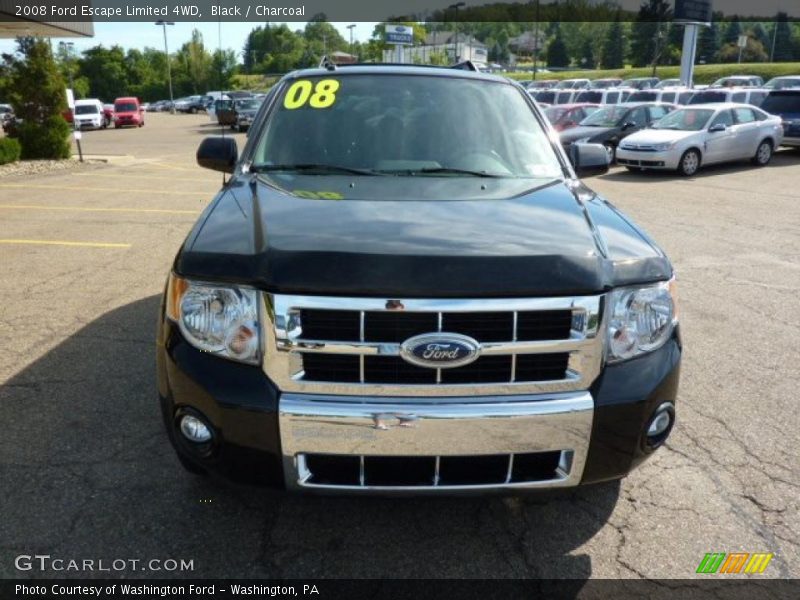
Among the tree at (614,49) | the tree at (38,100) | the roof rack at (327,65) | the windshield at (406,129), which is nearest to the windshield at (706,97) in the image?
the tree at (38,100)

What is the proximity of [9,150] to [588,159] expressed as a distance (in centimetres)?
1831

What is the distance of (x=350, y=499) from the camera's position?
245cm

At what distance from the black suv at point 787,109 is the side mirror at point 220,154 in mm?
18486

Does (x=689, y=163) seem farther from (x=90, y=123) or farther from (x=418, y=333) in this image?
(x=90, y=123)

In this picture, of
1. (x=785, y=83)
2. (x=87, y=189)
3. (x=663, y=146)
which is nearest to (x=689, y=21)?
(x=785, y=83)

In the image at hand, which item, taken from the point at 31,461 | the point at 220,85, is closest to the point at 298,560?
the point at 31,461

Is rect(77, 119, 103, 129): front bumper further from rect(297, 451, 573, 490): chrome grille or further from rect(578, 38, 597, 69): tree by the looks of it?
rect(578, 38, 597, 69): tree

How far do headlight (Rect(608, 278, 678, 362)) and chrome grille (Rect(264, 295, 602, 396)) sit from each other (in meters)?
0.10

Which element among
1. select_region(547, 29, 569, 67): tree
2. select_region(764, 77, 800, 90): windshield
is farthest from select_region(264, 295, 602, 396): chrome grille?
select_region(547, 29, 569, 67): tree

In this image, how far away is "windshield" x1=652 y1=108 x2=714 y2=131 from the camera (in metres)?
15.5

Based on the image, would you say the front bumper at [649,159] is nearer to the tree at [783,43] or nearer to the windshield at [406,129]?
the windshield at [406,129]

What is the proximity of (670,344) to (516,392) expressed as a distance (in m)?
0.70

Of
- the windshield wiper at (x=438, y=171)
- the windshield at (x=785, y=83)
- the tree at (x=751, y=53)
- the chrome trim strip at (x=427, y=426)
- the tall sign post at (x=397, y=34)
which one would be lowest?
the chrome trim strip at (x=427, y=426)

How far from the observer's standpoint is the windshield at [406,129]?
11.6 ft
